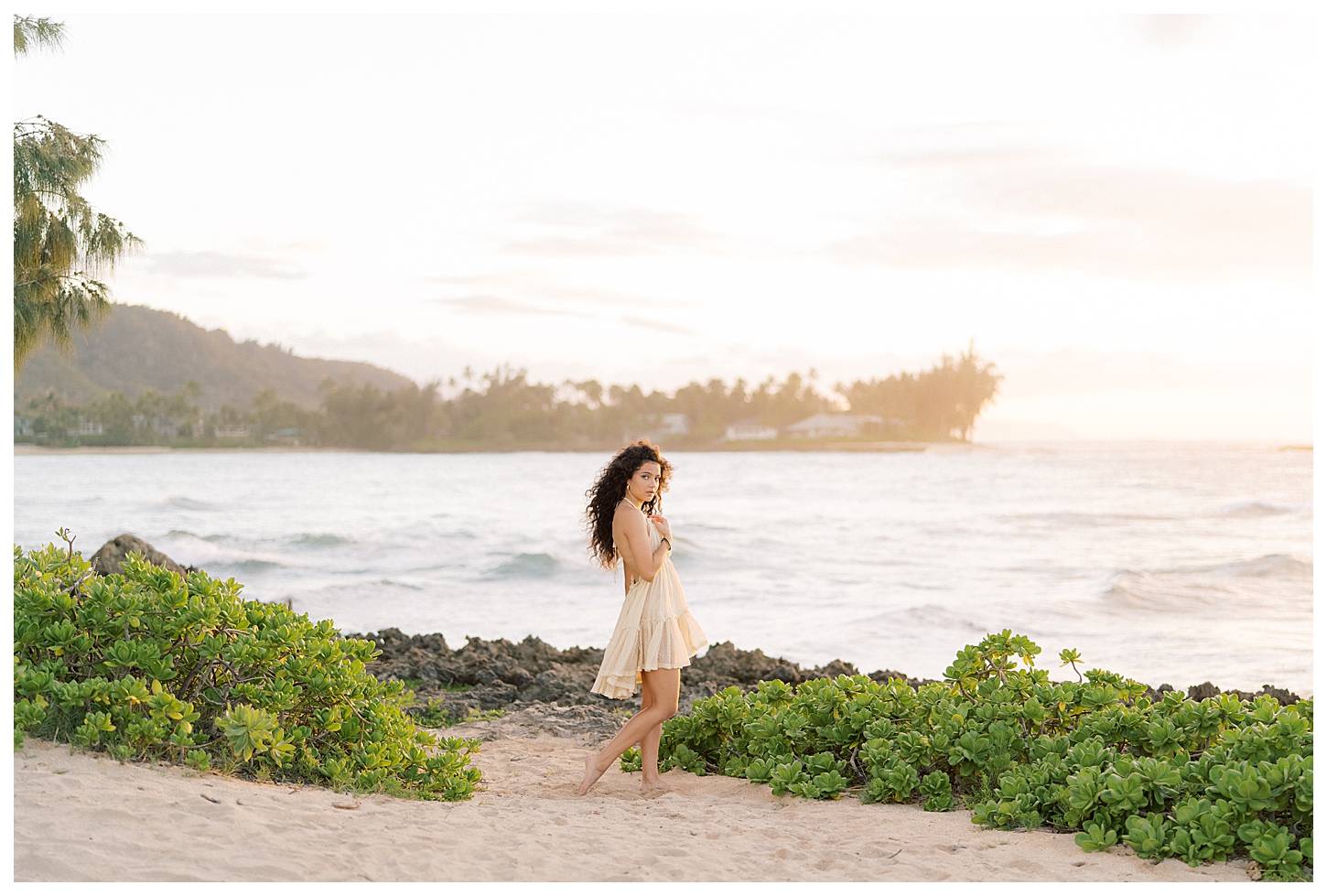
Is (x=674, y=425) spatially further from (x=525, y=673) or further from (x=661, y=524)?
(x=661, y=524)

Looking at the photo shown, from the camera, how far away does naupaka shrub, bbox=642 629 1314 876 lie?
3740 millimetres

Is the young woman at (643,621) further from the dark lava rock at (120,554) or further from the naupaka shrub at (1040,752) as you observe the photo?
the dark lava rock at (120,554)

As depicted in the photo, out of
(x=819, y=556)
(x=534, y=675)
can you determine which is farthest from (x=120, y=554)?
(x=819, y=556)

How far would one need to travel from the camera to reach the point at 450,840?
379 centimetres

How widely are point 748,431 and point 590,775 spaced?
299 feet

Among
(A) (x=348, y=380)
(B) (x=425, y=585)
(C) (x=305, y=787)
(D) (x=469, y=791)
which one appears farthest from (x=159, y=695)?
(A) (x=348, y=380)

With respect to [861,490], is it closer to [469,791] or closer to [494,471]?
[494,471]

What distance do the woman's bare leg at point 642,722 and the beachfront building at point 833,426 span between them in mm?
91126

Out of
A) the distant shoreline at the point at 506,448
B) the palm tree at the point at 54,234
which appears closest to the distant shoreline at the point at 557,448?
the distant shoreline at the point at 506,448

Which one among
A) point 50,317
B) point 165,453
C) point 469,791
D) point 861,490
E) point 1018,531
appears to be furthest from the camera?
point 165,453

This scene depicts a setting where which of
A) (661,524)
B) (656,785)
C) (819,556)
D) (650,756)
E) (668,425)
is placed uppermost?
(668,425)

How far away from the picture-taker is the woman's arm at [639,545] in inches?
203

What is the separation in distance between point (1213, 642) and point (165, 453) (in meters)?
84.7
